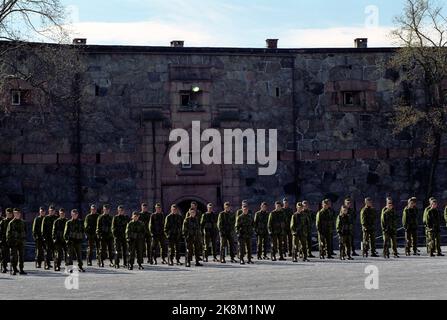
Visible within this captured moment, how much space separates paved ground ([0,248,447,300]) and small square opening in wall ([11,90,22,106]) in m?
8.93

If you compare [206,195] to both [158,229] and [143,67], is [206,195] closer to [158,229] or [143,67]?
[143,67]

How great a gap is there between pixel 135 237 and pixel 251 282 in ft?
16.1

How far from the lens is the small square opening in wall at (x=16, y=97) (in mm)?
33119

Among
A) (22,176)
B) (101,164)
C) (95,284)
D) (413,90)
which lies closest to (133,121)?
(101,164)

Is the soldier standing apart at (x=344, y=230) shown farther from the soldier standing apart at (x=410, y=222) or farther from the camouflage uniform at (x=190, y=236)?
the camouflage uniform at (x=190, y=236)

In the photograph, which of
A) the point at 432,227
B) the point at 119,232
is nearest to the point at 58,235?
the point at 119,232

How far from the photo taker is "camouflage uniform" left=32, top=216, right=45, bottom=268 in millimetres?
26766

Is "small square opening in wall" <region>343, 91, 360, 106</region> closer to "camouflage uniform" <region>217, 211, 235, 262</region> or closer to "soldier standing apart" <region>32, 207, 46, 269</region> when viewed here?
"camouflage uniform" <region>217, 211, 235, 262</region>

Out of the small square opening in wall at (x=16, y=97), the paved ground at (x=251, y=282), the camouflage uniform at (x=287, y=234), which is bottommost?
the paved ground at (x=251, y=282)

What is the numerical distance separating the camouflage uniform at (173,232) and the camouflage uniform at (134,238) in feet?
4.69

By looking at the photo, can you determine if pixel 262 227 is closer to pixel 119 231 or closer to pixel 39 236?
pixel 119 231

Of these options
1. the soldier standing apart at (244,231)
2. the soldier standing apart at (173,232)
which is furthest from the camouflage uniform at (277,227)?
the soldier standing apart at (173,232)

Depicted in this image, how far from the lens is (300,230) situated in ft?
88.8

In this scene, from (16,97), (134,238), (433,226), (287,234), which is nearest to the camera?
(134,238)
